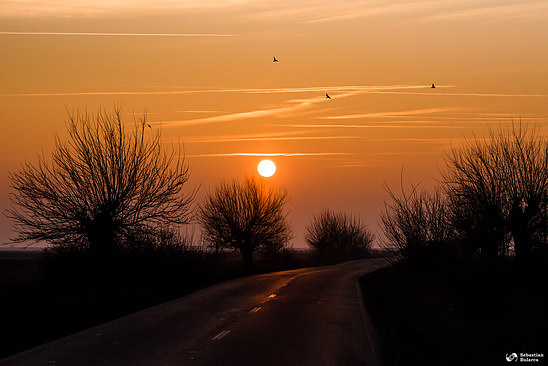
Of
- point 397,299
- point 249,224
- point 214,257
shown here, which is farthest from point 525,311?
point 249,224

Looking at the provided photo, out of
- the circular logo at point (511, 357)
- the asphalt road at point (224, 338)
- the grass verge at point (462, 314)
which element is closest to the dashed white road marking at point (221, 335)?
the asphalt road at point (224, 338)

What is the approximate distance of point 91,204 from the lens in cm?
3759

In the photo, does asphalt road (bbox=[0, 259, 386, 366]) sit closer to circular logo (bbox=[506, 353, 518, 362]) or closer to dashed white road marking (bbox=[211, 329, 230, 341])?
dashed white road marking (bbox=[211, 329, 230, 341])

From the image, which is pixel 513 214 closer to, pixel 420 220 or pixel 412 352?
pixel 420 220

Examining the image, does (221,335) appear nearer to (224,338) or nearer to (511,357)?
(224,338)

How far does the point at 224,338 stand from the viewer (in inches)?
622

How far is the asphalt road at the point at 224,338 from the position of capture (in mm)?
12977

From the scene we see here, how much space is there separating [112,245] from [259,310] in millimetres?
16365

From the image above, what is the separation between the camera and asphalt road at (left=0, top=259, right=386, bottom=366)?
42.6ft

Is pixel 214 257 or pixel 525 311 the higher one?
pixel 214 257

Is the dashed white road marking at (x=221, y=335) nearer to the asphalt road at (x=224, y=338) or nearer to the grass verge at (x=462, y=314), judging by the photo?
the asphalt road at (x=224, y=338)

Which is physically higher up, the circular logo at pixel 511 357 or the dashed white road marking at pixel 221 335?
the dashed white road marking at pixel 221 335

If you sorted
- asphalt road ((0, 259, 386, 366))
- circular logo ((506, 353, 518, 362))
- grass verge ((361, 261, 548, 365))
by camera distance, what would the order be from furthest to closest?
grass verge ((361, 261, 548, 365))
asphalt road ((0, 259, 386, 366))
circular logo ((506, 353, 518, 362))

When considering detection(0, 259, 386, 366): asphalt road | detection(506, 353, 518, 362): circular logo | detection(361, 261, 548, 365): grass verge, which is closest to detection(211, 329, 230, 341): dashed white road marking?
detection(0, 259, 386, 366): asphalt road
